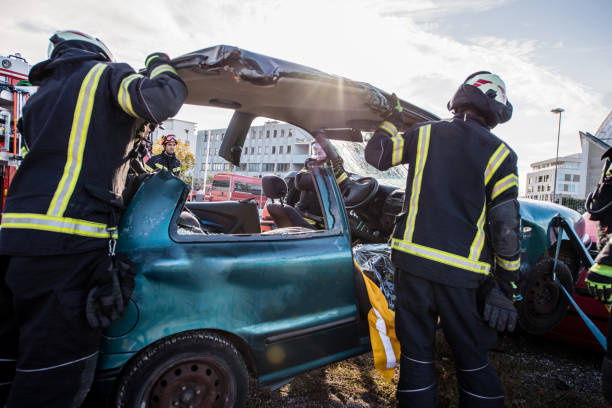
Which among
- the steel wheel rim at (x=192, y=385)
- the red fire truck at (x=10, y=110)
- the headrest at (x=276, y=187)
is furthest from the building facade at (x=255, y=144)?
the red fire truck at (x=10, y=110)

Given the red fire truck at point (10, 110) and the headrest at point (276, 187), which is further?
the red fire truck at point (10, 110)

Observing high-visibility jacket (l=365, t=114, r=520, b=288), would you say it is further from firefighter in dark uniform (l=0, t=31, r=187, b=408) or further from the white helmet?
firefighter in dark uniform (l=0, t=31, r=187, b=408)

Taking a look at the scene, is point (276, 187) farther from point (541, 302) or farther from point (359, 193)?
point (541, 302)

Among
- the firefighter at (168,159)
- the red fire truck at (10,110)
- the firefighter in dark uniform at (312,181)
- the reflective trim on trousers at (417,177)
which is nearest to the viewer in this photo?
the reflective trim on trousers at (417,177)

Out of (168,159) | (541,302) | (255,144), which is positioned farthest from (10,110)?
(541,302)

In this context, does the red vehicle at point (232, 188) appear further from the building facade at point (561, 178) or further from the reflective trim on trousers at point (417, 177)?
the building facade at point (561, 178)

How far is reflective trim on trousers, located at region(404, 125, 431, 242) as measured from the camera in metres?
2.04

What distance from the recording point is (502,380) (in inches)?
117

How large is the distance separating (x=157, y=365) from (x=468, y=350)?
1590mm

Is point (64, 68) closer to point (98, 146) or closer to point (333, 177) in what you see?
point (98, 146)

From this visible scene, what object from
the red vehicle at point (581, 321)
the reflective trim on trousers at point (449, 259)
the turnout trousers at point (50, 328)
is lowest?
the red vehicle at point (581, 321)

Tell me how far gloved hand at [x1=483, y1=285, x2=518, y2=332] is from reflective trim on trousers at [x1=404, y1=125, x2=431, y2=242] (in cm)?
54

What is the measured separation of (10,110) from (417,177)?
529 centimetres

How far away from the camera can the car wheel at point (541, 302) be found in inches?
134
